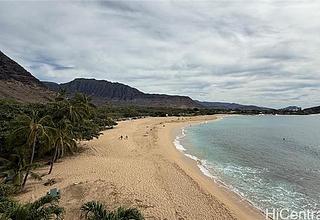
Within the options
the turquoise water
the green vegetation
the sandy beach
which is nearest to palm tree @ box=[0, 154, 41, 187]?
the green vegetation

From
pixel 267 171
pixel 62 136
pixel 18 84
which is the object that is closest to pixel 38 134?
pixel 62 136

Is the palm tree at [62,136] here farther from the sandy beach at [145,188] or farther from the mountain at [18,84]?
the mountain at [18,84]

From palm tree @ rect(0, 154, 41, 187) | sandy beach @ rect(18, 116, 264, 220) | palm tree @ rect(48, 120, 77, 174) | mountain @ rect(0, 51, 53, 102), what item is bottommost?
sandy beach @ rect(18, 116, 264, 220)

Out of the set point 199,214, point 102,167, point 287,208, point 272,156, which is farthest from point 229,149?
point 199,214

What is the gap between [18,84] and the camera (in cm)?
9781

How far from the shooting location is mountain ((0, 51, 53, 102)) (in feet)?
284

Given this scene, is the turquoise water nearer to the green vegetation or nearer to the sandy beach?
the sandy beach

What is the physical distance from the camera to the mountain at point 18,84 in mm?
86494

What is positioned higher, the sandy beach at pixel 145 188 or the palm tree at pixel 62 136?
the palm tree at pixel 62 136

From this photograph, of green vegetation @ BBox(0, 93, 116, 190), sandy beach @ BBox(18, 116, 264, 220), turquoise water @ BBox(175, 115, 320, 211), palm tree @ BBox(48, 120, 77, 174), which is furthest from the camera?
palm tree @ BBox(48, 120, 77, 174)

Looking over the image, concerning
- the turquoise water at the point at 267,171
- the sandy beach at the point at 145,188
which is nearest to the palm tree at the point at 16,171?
the sandy beach at the point at 145,188

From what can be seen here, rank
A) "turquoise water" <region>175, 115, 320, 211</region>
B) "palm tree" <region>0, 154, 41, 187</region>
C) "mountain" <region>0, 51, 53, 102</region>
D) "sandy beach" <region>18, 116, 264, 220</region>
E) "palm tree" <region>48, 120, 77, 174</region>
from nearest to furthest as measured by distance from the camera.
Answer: "sandy beach" <region>18, 116, 264, 220</region>, "palm tree" <region>0, 154, 41, 187</region>, "turquoise water" <region>175, 115, 320, 211</region>, "palm tree" <region>48, 120, 77, 174</region>, "mountain" <region>0, 51, 53, 102</region>

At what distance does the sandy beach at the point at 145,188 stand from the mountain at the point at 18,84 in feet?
191

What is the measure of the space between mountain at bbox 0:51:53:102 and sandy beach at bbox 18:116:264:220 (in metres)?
58.2
